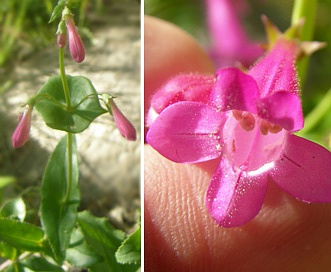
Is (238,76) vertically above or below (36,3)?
above

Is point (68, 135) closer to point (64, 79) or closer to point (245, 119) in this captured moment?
point (64, 79)

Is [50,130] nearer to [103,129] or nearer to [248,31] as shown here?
[103,129]

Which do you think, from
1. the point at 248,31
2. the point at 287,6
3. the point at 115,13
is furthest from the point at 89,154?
the point at 248,31

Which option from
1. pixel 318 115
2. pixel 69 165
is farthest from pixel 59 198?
pixel 318 115

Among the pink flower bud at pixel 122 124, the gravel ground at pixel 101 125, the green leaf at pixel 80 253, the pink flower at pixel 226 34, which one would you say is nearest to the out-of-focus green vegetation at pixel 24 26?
the gravel ground at pixel 101 125

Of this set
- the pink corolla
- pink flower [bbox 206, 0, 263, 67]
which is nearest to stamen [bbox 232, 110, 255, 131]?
the pink corolla

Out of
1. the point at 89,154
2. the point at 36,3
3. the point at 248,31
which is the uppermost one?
the point at 36,3

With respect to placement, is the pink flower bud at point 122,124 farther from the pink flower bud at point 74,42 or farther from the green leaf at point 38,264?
the green leaf at point 38,264
